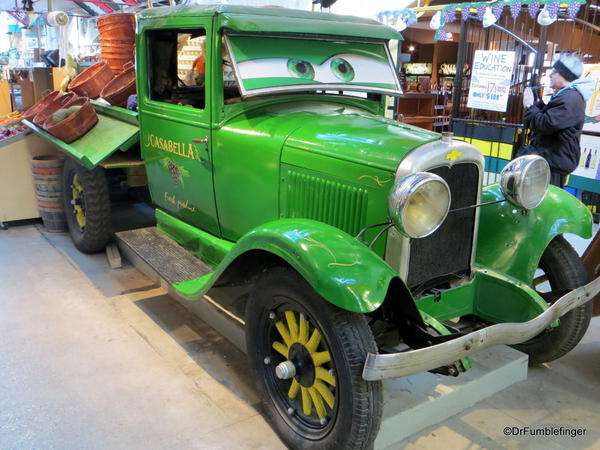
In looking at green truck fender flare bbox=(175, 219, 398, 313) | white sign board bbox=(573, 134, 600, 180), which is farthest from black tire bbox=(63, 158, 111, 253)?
white sign board bbox=(573, 134, 600, 180)

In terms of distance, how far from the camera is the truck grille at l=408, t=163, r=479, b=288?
2.43 metres

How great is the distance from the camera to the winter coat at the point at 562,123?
13.4ft

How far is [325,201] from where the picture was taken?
8.24 ft

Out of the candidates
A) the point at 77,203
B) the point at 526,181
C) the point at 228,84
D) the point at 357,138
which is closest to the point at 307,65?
the point at 228,84

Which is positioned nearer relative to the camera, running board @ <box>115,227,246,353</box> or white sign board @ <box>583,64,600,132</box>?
running board @ <box>115,227,246,353</box>

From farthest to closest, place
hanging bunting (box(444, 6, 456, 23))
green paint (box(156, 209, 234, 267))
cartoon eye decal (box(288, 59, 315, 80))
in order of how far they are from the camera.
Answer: hanging bunting (box(444, 6, 456, 23)) → green paint (box(156, 209, 234, 267)) → cartoon eye decal (box(288, 59, 315, 80))

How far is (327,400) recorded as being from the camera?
2152mm

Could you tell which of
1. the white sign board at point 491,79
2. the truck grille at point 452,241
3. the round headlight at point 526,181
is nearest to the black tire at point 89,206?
the truck grille at point 452,241

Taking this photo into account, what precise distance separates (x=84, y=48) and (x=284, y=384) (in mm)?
12915

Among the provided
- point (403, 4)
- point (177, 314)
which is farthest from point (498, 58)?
point (177, 314)

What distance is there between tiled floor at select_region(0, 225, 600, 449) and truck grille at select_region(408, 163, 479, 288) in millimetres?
702

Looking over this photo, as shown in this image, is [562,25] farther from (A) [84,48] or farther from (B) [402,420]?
(A) [84,48]

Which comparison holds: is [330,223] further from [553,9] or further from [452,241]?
[553,9]

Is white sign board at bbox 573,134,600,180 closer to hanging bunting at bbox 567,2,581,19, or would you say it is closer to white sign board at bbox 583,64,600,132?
white sign board at bbox 583,64,600,132
